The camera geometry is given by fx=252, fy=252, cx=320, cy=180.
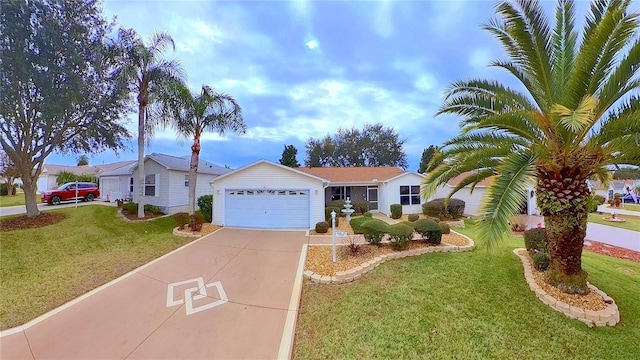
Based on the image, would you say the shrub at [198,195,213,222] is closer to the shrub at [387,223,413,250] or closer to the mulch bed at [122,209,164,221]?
the mulch bed at [122,209,164,221]

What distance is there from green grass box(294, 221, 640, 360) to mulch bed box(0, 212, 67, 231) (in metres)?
14.3

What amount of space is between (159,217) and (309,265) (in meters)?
12.5

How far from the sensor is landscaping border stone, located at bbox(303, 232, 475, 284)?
7.04 meters

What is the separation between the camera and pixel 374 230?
9406 mm

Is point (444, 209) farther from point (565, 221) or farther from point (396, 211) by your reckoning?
point (565, 221)

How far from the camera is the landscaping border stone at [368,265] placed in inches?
277

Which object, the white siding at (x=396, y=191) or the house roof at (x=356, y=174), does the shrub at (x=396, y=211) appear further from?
the house roof at (x=356, y=174)

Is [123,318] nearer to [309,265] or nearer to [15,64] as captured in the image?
[309,265]

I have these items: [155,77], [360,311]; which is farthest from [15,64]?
Result: [360,311]

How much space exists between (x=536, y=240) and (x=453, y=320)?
5089mm

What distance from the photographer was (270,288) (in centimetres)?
666

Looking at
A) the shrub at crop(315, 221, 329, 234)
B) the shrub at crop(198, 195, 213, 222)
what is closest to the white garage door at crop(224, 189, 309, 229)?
the shrub at crop(315, 221, 329, 234)

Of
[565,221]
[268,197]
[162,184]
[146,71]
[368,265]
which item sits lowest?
[368,265]

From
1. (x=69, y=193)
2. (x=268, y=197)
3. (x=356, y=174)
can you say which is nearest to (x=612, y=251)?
(x=356, y=174)
